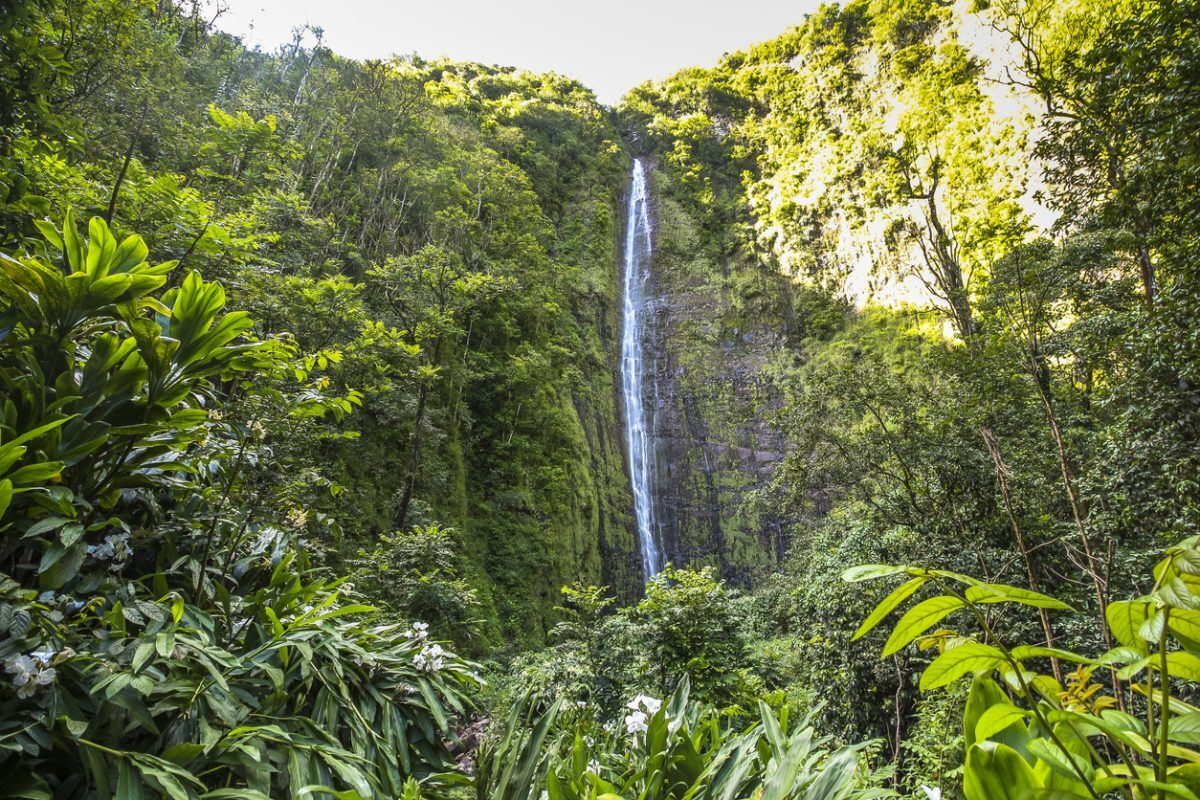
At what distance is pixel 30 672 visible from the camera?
137cm

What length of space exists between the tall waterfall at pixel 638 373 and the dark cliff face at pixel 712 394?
0.42 meters

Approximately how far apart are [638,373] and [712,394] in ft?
10.0

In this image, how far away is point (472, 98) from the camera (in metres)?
21.5

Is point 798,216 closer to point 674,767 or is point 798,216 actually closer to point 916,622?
point 674,767

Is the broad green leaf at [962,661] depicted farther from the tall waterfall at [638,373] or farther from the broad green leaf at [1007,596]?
the tall waterfall at [638,373]

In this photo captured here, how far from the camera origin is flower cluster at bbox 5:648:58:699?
4.46ft

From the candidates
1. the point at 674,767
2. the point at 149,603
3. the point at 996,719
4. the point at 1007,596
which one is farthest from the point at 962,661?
the point at 149,603

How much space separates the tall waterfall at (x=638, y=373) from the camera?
1698 centimetres

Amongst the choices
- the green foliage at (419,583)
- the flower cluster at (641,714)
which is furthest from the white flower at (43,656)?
the green foliage at (419,583)

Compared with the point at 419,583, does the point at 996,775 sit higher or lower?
higher

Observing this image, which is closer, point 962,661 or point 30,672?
point 962,661

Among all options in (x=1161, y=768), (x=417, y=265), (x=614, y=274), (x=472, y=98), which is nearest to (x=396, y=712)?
(x=1161, y=768)

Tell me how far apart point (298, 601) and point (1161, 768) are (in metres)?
2.63

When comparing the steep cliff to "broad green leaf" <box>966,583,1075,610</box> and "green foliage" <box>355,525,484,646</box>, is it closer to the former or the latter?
"green foliage" <box>355,525,484,646</box>
